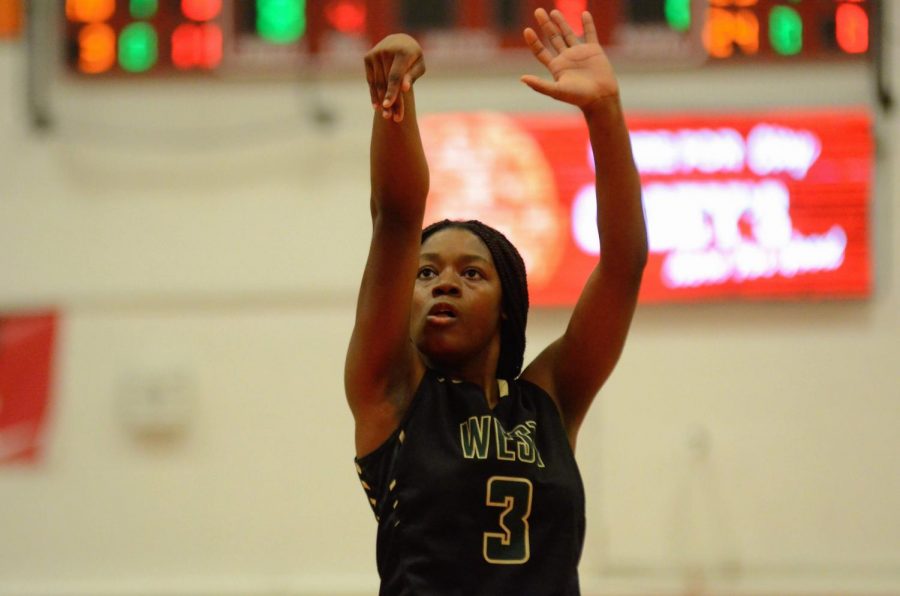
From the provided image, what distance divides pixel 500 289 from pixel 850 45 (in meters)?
4.08

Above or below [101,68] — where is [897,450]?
below

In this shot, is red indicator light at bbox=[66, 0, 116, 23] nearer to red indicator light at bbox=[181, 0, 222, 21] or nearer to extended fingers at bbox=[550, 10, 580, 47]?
red indicator light at bbox=[181, 0, 222, 21]

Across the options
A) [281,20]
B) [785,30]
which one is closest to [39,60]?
[281,20]

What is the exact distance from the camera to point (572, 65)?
5.71 ft

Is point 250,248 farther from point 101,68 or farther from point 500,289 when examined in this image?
point 500,289

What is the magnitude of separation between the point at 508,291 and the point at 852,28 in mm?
4060

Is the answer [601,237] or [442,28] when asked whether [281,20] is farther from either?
[601,237]

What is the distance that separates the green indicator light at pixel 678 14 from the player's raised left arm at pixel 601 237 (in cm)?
355

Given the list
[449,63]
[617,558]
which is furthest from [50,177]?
[617,558]

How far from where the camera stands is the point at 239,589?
5.41 m

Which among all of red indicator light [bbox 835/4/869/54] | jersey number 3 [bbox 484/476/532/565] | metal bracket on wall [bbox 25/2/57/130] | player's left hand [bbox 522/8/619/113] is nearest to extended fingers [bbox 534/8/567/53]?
player's left hand [bbox 522/8/619/113]

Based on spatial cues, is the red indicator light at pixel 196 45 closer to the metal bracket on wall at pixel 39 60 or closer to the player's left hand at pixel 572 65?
the metal bracket on wall at pixel 39 60

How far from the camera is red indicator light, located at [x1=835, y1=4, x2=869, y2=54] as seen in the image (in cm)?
523

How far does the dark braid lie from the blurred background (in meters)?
3.38
